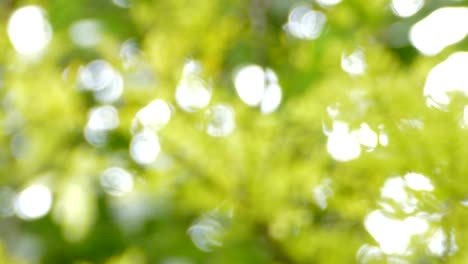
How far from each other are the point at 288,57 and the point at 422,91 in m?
0.32

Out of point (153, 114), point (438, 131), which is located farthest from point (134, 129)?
point (438, 131)

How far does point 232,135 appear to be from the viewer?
0.46 metres

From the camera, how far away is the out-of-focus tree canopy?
36 centimetres

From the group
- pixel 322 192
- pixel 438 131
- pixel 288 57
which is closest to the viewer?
pixel 438 131

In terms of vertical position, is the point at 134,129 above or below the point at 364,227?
above

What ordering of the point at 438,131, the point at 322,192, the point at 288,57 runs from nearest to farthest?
1. the point at 438,131
2. the point at 322,192
3. the point at 288,57

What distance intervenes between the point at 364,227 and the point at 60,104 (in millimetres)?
236

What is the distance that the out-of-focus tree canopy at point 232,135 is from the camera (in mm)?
357

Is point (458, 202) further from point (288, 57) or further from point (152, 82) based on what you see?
point (288, 57)

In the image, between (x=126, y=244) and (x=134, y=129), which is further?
(x=126, y=244)

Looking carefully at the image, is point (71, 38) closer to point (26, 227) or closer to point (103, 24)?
point (103, 24)

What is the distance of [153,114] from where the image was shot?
0.50 m

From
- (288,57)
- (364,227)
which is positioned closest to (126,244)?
(288,57)

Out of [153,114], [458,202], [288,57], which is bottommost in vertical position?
[458,202]
